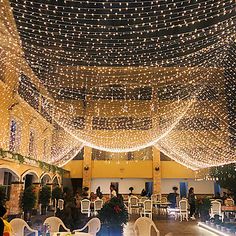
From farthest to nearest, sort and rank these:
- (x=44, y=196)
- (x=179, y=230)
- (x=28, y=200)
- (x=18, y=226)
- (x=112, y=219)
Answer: (x=44, y=196) < (x=28, y=200) < (x=179, y=230) < (x=112, y=219) < (x=18, y=226)

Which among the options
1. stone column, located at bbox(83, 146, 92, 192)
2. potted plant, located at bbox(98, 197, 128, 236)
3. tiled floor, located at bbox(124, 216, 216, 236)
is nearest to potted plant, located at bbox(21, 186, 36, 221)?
tiled floor, located at bbox(124, 216, 216, 236)

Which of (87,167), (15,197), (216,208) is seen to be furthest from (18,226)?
(87,167)

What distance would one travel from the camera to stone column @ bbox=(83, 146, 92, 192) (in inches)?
902

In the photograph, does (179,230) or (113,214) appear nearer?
(113,214)

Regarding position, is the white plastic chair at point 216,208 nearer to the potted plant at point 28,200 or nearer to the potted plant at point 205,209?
the potted plant at point 205,209

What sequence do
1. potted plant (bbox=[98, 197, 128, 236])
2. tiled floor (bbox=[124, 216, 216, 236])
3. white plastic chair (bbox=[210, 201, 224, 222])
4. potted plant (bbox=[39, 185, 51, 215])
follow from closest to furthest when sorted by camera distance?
potted plant (bbox=[98, 197, 128, 236]) → tiled floor (bbox=[124, 216, 216, 236]) → white plastic chair (bbox=[210, 201, 224, 222]) → potted plant (bbox=[39, 185, 51, 215])

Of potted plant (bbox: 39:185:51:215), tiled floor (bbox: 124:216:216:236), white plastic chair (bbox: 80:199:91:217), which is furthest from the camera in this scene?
potted plant (bbox: 39:185:51:215)

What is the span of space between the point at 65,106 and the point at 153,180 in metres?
6.87

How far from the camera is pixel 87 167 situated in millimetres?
23062

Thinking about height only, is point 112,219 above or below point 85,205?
below

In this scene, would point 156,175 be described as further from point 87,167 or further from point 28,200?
point 28,200

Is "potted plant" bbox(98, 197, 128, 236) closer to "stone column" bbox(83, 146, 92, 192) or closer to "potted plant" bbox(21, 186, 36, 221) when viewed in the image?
"potted plant" bbox(21, 186, 36, 221)

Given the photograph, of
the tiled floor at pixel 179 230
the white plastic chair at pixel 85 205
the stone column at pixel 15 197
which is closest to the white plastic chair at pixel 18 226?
the tiled floor at pixel 179 230

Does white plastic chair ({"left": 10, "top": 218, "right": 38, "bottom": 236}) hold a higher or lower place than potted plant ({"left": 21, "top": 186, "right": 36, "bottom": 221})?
lower
